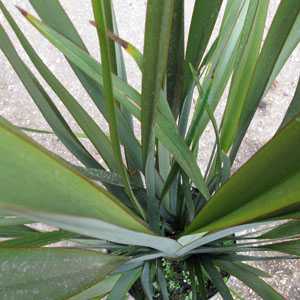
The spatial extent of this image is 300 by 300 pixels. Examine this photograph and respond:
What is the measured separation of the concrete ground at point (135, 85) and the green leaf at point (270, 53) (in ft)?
1.16

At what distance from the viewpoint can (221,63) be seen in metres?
0.44

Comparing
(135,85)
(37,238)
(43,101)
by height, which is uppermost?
(135,85)

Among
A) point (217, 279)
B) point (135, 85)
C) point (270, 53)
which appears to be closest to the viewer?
point (270, 53)

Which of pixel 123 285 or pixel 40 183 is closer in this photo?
pixel 40 183

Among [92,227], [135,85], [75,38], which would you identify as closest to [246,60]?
[75,38]

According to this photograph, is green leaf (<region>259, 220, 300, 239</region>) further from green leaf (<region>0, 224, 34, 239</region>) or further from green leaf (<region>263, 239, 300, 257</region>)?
green leaf (<region>0, 224, 34, 239</region>)

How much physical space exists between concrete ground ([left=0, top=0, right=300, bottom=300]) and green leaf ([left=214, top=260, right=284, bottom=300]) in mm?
258

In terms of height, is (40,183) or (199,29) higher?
(199,29)

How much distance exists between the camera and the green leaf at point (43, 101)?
345mm

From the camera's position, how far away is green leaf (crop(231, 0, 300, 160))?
1.00 ft

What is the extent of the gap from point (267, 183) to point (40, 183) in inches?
3.6

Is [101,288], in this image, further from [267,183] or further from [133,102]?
[267,183]

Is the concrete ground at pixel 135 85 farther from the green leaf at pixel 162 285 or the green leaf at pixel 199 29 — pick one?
the green leaf at pixel 199 29

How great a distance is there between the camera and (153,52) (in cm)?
25
